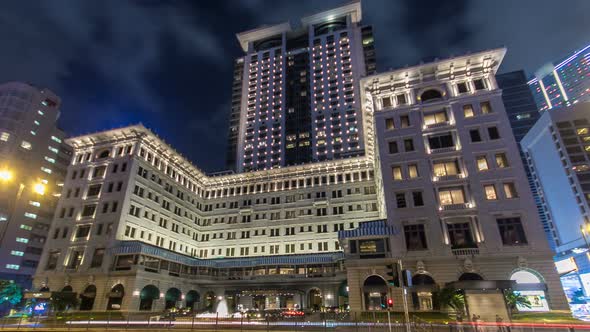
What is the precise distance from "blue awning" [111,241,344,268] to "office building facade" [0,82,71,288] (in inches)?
2136

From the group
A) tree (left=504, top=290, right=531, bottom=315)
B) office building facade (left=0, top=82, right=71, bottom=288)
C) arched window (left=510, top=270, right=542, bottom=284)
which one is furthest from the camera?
office building facade (left=0, top=82, right=71, bottom=288)

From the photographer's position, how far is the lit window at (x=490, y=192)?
38281 millimetres

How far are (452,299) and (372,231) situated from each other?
12.1 metres

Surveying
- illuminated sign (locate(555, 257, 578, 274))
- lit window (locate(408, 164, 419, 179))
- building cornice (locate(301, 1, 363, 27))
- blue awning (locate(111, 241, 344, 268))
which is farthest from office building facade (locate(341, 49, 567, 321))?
building cornice (locate(301, 1, 363, 27))

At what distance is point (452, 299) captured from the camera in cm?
3067

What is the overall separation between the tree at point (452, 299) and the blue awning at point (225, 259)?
1006 inches

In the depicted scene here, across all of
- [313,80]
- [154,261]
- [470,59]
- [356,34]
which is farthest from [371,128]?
[356,34]

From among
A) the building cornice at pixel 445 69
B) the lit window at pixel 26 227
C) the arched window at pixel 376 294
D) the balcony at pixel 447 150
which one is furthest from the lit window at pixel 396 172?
the lit window at pixel 26 227

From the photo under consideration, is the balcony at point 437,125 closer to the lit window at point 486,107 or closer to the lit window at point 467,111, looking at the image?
the lit window at point 467,111

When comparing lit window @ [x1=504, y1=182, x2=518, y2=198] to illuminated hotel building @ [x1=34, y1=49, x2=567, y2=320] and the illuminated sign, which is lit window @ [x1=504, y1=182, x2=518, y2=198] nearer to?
illuminated hotel building @ [x1=34, y1=49, x2=567, y2=320]

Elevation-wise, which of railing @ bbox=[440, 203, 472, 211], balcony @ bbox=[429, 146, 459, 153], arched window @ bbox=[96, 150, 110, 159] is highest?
arched window @ bbox=[96, 150, 110, 159]

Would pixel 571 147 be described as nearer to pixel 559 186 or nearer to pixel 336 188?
pixel 559 186

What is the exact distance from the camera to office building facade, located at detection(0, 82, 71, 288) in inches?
3509

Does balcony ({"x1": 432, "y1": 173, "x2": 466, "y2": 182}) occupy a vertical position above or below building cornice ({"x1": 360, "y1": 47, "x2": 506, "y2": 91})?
below
